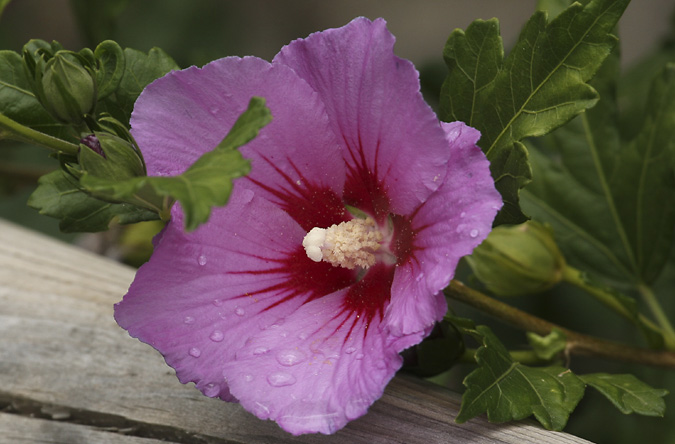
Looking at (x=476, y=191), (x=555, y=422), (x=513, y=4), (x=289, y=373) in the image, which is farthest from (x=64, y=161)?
(x=513, y=4)

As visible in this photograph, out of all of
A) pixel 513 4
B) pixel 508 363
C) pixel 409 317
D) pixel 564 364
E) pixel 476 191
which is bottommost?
pixel 564 364

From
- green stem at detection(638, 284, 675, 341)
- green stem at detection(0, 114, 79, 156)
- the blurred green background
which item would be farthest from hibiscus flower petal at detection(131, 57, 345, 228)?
the blurred green background

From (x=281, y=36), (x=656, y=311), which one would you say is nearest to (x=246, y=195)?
(x=656, y=311)

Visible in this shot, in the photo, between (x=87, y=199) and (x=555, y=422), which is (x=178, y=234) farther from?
(x=555, y=422)

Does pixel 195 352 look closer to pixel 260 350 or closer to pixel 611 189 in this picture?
pixel 260 350

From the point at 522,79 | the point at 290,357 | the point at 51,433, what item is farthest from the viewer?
the point at 51,433

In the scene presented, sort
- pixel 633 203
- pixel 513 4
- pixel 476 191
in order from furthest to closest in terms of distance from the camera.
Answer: pixel 513 4
pixel 633 203
pixel 476 191

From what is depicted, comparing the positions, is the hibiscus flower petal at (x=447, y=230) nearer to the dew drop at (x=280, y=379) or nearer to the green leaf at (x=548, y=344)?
the dew drop at (x=280, y=379)
